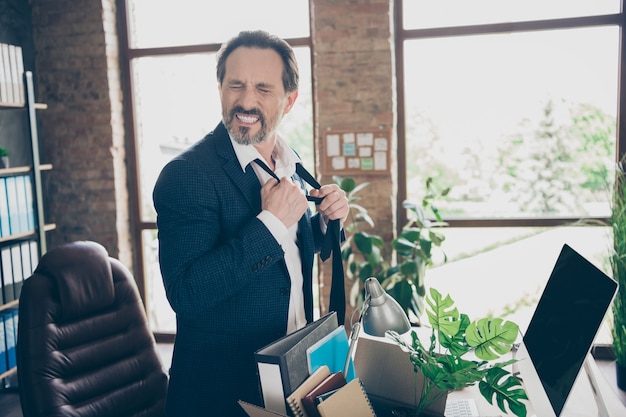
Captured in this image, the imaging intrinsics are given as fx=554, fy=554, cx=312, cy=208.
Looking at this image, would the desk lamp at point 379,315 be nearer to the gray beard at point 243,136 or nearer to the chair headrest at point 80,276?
the gray beard at point 243,136

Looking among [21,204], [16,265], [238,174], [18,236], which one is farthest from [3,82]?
[238,174]

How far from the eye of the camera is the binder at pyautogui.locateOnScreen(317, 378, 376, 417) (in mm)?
1038

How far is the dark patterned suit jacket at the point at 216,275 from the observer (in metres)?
1.36

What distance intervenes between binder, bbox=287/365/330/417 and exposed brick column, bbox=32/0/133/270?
10.6ft

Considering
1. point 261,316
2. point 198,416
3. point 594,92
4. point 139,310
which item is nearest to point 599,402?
point 261,316

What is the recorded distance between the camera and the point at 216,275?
1342mm

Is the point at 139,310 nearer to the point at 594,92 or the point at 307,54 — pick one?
the point at 307,54

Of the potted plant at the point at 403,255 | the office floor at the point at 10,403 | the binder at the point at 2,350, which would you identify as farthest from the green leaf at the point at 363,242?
the binder at the point at 2,350

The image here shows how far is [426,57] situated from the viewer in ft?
12.6

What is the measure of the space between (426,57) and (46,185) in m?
2.91

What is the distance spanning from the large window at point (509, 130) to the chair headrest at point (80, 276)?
236 cm

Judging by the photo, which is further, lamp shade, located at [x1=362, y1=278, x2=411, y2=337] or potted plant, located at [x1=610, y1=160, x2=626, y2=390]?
potted plant, located at [x1=610, y1=160, x2=626, y2=390]

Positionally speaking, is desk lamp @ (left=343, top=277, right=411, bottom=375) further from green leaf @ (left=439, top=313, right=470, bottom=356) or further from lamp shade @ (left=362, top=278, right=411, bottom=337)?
green leaf @ (left=439, top=313, right=470, bottom=356)

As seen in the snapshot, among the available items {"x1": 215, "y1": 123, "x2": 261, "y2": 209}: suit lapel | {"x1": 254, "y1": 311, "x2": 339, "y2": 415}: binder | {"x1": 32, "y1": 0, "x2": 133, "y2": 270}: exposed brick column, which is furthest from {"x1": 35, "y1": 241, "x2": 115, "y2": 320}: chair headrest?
{"x1": 32, "y1": 0, "x2": 133, "y2": 270}: exposed brick column
